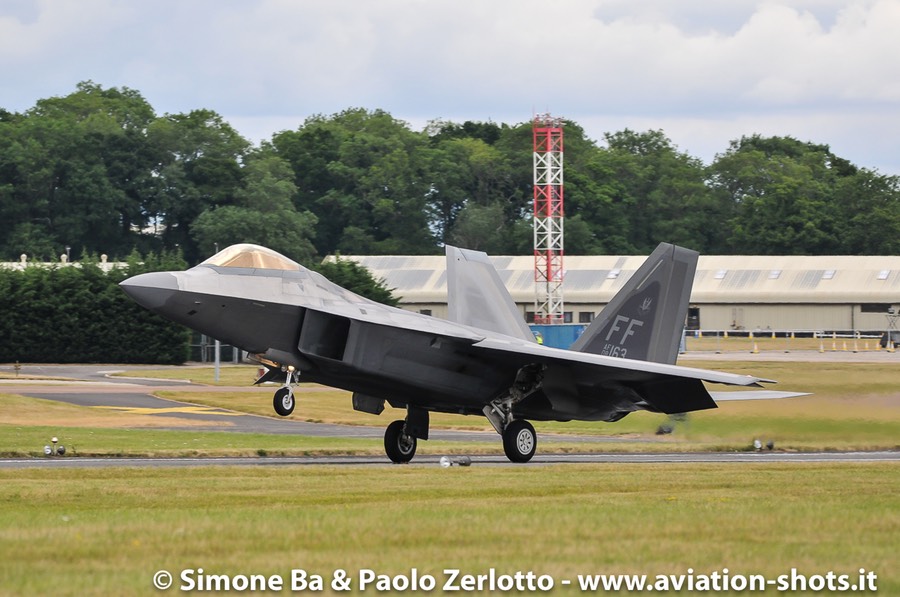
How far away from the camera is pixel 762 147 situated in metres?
138

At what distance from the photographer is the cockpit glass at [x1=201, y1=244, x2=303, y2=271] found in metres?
19.7

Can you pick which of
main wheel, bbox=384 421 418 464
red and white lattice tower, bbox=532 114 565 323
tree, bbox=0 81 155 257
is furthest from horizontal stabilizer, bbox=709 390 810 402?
tree, bbox=0 81 155 257

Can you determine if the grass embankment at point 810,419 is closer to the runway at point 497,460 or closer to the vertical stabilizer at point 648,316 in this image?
the runway at point 497,460

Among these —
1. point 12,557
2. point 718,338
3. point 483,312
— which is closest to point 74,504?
point 12,557

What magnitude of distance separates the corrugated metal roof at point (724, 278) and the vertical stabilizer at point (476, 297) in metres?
54.3

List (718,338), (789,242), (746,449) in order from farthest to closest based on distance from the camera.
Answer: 1. (789,242)
2. (718,338)
3. (746,449)

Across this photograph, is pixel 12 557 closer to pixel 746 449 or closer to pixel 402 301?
pixel 746 449

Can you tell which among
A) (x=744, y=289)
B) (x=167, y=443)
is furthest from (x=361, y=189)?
(x=167, y=443)

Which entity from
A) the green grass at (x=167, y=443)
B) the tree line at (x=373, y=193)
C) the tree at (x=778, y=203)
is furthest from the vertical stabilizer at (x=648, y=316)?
the tree at (x=778, y=203)

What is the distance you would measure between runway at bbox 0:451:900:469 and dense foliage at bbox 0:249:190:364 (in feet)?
121

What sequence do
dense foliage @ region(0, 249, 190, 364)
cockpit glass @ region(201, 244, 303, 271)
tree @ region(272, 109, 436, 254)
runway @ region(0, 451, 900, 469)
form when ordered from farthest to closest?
tree @ region(272, 109, 436, 254), dense foliage @ region(0, 249, 190, 364), runway @ region(0, 451, 900, 469), cockpit glass @ region(201, 244, 303, 271)

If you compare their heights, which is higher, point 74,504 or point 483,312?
point 483,312

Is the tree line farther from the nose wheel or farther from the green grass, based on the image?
the nose wheel

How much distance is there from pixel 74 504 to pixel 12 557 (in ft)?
14.8
